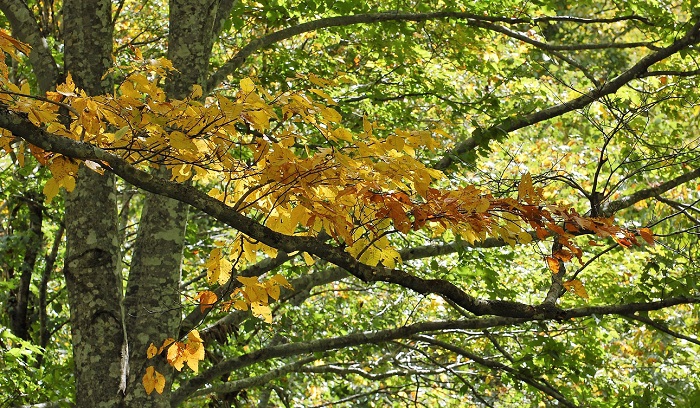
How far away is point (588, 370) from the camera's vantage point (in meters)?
5.07

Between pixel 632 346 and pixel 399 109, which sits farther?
pixel 632 346

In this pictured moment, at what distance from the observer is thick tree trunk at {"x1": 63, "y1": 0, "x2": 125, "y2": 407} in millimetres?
3352

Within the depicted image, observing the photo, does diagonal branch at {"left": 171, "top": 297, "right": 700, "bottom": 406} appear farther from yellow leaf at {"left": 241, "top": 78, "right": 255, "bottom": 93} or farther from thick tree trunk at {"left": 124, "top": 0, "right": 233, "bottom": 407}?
yellow leaf at {"left": 241, "top": 78, "right": 255, "bottom": 93}

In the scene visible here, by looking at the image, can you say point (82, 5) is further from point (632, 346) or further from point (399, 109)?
point (632, 346)

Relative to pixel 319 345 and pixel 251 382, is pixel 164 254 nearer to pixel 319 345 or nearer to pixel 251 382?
pixel 319 345

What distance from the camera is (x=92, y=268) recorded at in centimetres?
343

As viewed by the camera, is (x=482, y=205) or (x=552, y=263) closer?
(x=482, y=205)

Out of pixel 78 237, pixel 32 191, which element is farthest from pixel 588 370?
pixel 32 191

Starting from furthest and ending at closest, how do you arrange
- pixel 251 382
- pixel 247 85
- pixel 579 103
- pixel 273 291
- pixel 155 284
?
pixel 251 382 → pixel 579 103 → pixel 155 284 → pixel 273 291 → pixel 247 85

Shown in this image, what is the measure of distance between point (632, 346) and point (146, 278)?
335 inches

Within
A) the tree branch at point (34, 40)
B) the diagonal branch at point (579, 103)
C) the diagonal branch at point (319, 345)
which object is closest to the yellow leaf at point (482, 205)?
the diagonal branch at point (319, 345)

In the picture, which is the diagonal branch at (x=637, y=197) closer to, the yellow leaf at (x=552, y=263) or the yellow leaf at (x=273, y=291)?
the yellow leaf at (x=552, y=263)

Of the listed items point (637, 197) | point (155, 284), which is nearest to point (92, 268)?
point (155, 284)

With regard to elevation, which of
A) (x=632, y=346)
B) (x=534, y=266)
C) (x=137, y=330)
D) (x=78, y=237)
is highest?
(x=632, y=346)
